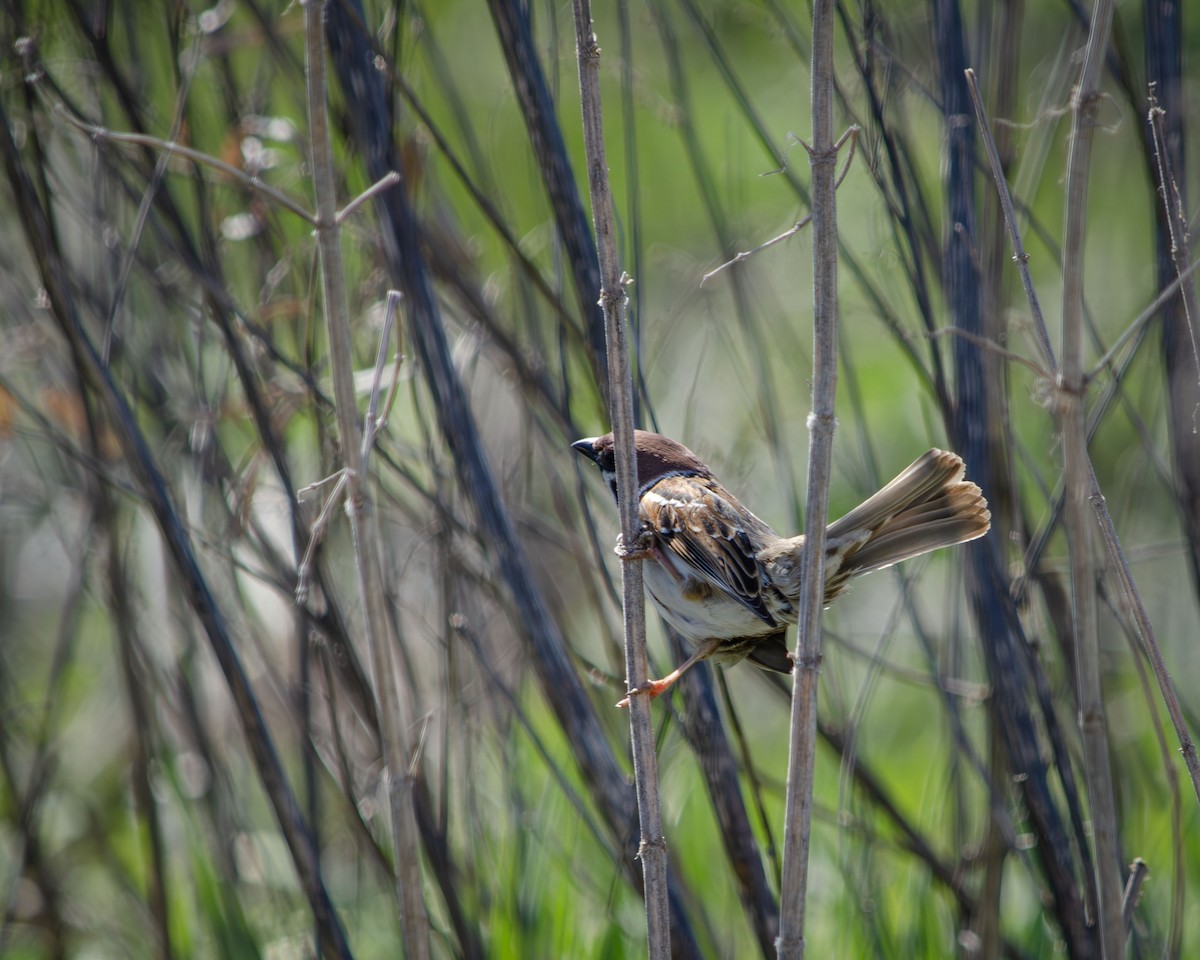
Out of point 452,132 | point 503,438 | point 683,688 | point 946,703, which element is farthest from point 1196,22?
point 683,688

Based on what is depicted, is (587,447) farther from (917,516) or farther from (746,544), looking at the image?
(917,516)

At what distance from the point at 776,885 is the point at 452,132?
3.65 meters

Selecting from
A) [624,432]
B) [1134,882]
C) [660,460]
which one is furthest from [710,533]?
[1134,882]

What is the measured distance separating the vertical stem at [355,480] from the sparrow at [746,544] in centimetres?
45

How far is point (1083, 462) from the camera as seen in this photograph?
4.23ft

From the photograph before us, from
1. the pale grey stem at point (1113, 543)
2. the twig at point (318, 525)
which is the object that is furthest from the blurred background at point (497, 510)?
the pale grey stem at point (1113, 543)

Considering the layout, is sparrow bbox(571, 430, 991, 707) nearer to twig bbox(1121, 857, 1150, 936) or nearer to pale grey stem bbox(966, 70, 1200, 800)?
pale grey stem bbox(966, 70, 1200, 800)

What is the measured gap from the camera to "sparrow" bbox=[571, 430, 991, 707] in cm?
196

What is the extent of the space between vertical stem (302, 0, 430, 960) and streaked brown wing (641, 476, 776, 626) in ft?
2.57

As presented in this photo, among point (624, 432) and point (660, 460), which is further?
point (660, 460)

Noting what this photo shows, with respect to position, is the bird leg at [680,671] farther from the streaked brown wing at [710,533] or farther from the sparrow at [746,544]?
the streaked brown wing at [710,533]

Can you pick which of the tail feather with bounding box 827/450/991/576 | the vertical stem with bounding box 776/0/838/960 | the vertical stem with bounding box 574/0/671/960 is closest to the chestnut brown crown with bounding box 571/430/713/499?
the tail feather with bounding box 827/450/991/576

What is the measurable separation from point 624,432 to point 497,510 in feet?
1.84

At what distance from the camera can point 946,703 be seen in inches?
94.2
